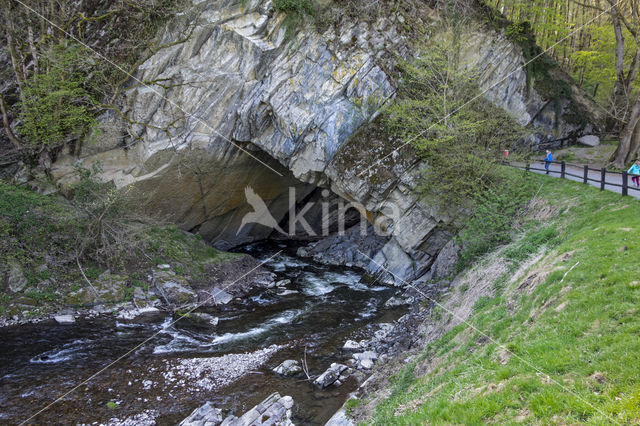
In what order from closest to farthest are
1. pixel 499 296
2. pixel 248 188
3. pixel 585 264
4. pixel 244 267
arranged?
pixel 585 264
pixel 499 296
pixel 244 267
pixel 248 188

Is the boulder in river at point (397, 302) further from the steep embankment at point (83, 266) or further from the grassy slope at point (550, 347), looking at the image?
the steep embankment at point (83, 266)

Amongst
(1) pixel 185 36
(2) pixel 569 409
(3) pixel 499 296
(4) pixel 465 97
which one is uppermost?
(1) pixel 185 36

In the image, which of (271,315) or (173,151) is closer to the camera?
(271,315)

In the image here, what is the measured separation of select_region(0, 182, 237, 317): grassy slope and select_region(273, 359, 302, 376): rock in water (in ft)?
23.7

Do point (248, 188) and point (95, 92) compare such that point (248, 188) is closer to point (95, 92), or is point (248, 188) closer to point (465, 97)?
point (95, 92)

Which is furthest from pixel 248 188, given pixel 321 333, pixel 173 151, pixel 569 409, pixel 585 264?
pixel 569 409

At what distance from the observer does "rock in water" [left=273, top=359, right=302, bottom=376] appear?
Result: 9.93m

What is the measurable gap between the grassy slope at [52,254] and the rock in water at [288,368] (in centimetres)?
722

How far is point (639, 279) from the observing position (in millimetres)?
6480

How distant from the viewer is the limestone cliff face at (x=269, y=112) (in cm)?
1669

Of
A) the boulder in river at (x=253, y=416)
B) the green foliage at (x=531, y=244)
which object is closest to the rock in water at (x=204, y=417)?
the boulder in river at (x=253, y=416)

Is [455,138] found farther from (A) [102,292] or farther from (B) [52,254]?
(B) [52,254]

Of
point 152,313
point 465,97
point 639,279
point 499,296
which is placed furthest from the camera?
point 465,97

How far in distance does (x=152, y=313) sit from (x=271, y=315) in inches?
163
